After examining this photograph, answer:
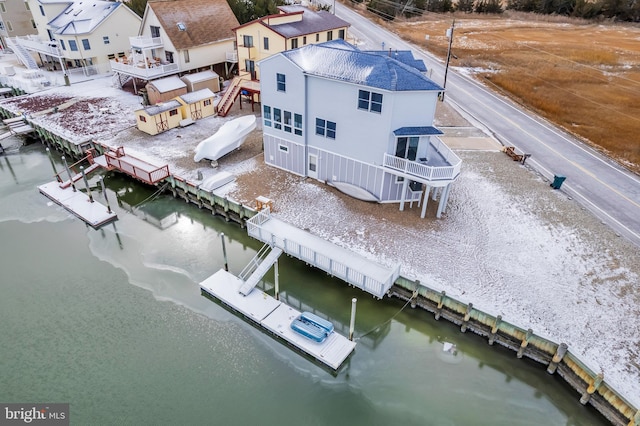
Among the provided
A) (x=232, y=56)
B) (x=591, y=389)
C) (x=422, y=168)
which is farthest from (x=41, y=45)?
(x=591, y=389)

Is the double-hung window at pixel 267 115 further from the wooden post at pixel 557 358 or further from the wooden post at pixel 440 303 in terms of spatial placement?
the wooden post at pixel 557 358

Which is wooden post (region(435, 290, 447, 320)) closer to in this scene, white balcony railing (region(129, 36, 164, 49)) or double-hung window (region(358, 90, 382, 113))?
double-hung window (region(358, 90, 382, 113))

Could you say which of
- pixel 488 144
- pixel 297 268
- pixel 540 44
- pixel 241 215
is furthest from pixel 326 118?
pixel 540 44

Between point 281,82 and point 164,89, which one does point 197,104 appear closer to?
point 164,89

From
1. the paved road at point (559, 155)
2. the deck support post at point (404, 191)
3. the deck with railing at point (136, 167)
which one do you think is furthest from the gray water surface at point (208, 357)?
the paved road at point (559, 155)

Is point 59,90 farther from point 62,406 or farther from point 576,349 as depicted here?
point 576,349
